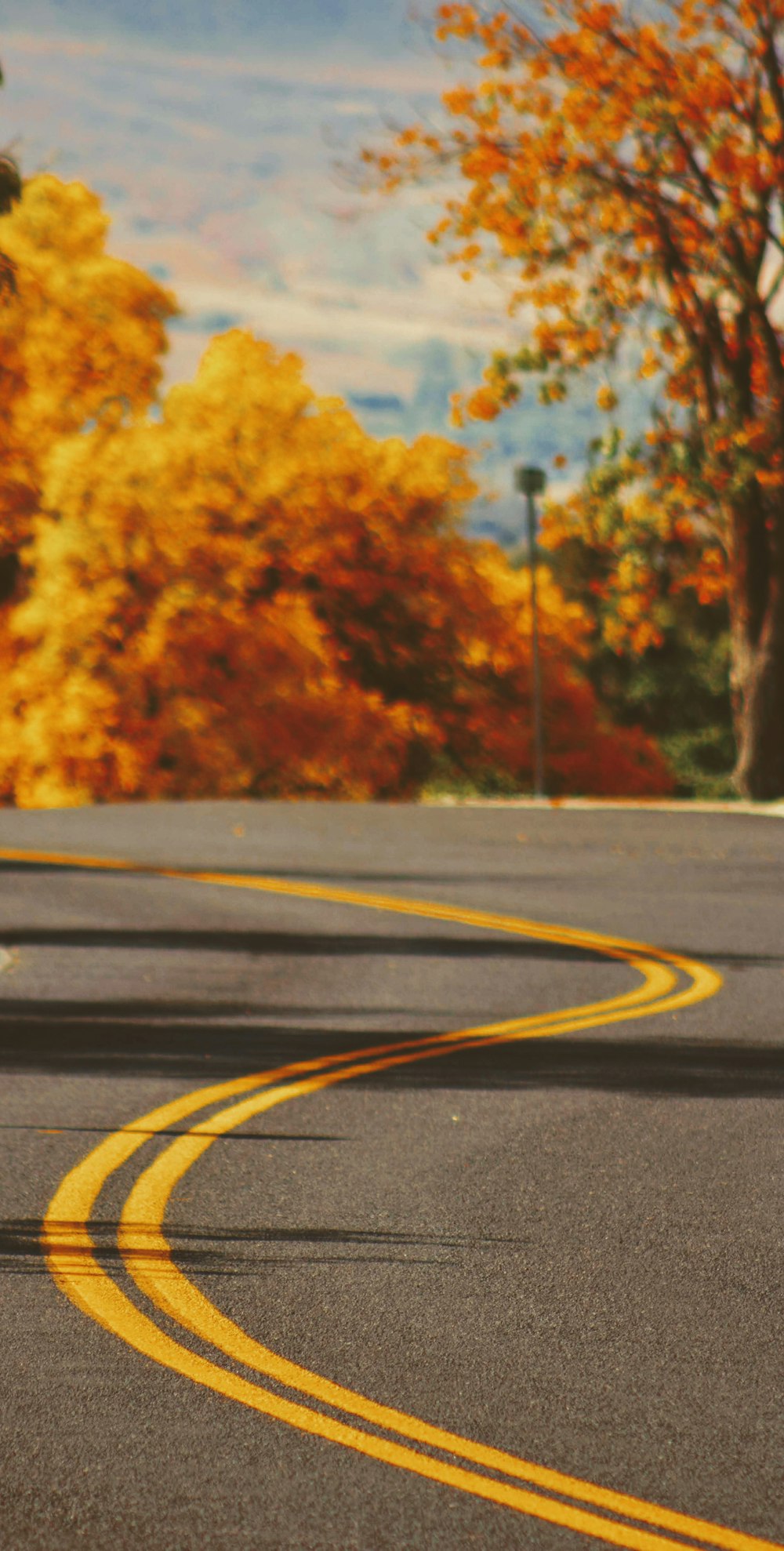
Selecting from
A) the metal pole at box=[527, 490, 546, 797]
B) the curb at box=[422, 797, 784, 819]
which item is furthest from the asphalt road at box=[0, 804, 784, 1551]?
the metal pole at box=[527, 490, 546, 797]

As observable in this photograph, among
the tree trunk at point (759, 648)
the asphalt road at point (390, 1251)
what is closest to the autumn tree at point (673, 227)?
the tree trunk at point (759, 648)

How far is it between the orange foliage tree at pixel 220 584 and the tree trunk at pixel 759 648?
10.5m

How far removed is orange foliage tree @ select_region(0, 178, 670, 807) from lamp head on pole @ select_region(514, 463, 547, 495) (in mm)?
6177

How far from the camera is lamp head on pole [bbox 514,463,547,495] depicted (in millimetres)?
35188

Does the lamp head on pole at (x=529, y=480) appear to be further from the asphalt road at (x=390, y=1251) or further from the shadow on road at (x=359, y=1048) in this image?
the shadow on road at (x=359, y=1048)

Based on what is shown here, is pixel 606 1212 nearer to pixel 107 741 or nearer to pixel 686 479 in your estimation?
pixel 686 479

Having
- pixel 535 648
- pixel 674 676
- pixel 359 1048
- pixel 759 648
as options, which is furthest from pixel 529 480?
pixel 674 676

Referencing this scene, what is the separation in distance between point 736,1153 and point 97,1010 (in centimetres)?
512

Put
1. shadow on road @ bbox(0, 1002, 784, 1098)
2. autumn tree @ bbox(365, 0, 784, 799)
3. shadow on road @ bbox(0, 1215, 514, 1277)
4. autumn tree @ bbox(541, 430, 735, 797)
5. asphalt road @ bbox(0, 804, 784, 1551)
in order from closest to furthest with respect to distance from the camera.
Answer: asphalt road @ bbox(0, 804, 784, 1551), shadow on road @ bbox(0, 1215, 514, 1277), shadow on road @ bbox(0, 1002, 784, 1098), autumn tree @ bbox(365, 0, 784, 799), autumn tree @ bbox(541, 430, 735, 797)

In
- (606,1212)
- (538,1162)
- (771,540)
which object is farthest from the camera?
(771,540)

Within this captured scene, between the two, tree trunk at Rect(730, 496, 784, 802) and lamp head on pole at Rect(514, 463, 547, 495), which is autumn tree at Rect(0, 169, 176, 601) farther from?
tree trunk at Rect(730, 496, 784, 802)

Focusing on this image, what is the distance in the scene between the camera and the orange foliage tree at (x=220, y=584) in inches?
1556

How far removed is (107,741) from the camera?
130 ft

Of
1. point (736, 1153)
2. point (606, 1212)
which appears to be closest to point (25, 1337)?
point (606, 1212)
